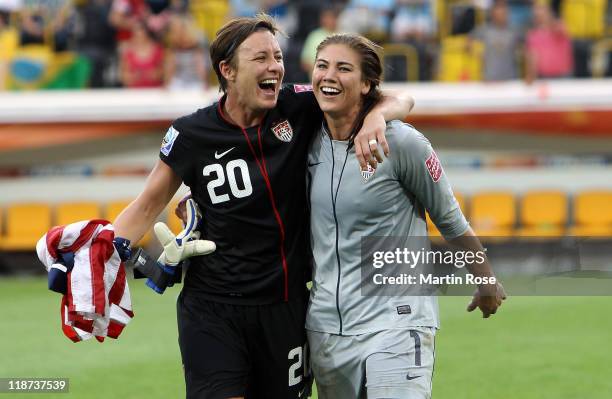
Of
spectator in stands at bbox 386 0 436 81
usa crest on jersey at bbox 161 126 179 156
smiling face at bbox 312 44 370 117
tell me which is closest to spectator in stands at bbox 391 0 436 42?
spectator in stands at bbox 386 0 436 81

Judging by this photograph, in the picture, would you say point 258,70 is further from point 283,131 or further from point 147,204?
point 147,204

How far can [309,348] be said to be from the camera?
5.06 m

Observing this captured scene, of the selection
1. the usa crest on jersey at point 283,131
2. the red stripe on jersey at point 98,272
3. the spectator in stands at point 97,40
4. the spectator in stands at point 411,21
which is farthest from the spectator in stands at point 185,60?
the red stripe on jersey at point 98,272

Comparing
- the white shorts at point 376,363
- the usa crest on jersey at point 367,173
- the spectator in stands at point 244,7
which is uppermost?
the spectator in stands at point 244,7

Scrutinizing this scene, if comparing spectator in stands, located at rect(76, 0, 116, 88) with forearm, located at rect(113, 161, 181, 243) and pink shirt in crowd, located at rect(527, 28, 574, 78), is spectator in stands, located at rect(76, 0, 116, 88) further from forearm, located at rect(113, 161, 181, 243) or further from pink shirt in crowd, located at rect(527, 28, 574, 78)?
forearm, located at rect(113, 161, 181, 243)

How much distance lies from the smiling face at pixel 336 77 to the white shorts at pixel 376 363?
960 millimetres

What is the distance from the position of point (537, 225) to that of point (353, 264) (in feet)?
33.8

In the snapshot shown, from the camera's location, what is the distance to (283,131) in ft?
16.6

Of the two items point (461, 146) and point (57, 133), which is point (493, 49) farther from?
point (57, 133)

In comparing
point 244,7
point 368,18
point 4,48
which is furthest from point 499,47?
point 4,48

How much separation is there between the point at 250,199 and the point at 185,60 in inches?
383

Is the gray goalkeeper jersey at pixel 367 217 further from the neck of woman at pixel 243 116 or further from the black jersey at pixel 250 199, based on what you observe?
the neck of woman at pixel 243 116

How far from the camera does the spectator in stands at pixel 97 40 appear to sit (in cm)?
1516

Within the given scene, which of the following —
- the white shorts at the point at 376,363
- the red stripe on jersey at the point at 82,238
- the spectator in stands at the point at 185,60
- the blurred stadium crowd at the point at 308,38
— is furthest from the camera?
the blurred stadium crowd at the point at 308,38
